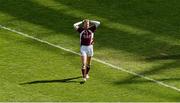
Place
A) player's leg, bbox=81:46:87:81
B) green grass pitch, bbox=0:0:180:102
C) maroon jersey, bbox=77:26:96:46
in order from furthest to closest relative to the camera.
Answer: maroon jersey, bbox=77:26:96:46 < player's leg, bbox=81:46:87:81 < green grass pitch, bbox=0:0:180:102

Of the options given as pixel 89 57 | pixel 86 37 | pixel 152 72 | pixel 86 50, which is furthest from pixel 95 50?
pixel 86 37

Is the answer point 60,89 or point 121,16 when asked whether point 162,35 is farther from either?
point 60,89

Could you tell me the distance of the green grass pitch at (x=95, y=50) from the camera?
21.9m

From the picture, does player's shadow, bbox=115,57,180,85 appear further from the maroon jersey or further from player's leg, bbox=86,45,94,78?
the maroon jersey

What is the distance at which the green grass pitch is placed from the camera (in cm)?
2192

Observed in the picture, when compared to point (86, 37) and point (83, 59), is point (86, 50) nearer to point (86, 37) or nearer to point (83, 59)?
point (83, 59)

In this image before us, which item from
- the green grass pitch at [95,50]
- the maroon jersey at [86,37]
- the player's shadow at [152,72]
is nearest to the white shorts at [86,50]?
the maroon jersey at [86,37]

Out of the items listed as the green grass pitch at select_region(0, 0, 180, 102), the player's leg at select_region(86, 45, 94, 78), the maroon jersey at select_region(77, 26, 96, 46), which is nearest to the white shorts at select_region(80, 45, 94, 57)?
the player's leg at select_region(86, 45, 94, 78)

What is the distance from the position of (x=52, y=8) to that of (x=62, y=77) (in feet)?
46.3

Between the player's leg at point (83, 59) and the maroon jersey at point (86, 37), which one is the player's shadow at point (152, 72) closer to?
the player's leg at point (83, 59)

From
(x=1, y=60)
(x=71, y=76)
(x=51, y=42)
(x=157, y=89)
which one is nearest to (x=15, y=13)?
(x=51, y=42)

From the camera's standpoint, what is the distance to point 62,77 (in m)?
23.8

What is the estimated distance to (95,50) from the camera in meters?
28.6

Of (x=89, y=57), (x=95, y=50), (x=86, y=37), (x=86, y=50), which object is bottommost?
(x=95, y=50)
